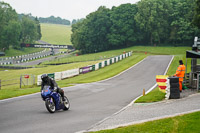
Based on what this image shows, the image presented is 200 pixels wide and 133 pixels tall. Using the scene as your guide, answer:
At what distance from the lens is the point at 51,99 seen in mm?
13227

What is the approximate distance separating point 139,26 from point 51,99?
3527 inches

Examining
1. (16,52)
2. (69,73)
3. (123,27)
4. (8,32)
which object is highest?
Result: (123,27)

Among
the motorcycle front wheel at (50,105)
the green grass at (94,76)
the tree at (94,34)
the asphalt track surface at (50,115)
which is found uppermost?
the tree at (94,34)

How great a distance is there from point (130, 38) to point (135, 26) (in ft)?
17.8

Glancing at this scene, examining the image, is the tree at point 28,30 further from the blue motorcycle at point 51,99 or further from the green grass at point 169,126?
the green grass at point 169,126

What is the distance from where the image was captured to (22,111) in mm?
13977

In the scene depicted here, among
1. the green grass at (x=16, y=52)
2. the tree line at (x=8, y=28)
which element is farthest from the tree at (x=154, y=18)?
the green grass at (x=16, y=52)

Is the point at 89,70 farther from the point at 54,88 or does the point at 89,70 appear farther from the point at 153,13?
the point at 153,13

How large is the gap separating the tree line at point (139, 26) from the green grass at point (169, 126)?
83.5m

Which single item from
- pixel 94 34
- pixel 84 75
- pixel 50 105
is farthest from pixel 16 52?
pixel 50 105

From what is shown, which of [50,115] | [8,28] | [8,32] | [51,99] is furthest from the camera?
[8,32]

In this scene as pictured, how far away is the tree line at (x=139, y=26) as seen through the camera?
92.9 metres

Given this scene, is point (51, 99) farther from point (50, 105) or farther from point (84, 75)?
point (84, 75)

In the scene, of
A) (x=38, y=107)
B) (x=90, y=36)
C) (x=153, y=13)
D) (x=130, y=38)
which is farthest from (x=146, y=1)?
(x=38, y=107)
